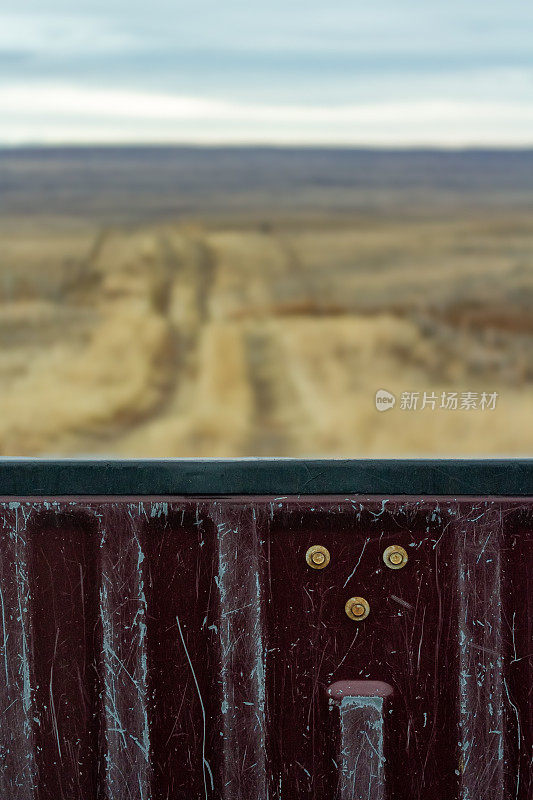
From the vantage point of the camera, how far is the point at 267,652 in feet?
4.90

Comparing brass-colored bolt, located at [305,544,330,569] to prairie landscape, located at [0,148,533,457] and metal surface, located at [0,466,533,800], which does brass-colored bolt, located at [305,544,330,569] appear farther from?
prairie landscape, located at [0,148,533,457]

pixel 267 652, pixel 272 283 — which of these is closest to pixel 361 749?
pixel 267 652

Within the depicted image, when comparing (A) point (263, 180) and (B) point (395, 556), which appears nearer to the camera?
(B) point (395, 556)

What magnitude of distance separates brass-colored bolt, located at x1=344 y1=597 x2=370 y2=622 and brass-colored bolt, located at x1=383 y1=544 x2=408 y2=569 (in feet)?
0.24

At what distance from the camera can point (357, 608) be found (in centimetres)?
148

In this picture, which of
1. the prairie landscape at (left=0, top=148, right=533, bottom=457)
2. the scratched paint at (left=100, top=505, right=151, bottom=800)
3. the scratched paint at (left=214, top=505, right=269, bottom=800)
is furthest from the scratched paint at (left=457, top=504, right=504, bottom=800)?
the prairie landscape at (left=0, top=148, right=533, bottom=457)

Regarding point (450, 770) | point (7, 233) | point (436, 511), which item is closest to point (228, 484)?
point (436, 511)

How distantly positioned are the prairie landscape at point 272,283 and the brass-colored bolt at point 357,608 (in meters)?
0.96

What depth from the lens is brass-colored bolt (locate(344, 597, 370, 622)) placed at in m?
1.48

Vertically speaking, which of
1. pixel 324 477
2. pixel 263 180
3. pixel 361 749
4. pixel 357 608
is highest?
pixel 263 180

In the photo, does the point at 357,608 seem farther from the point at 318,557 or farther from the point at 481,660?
the point at 481,660

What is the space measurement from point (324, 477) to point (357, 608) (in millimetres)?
221

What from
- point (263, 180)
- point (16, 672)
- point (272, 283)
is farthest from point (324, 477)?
point (263, 180)

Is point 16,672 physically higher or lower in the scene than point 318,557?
lower
